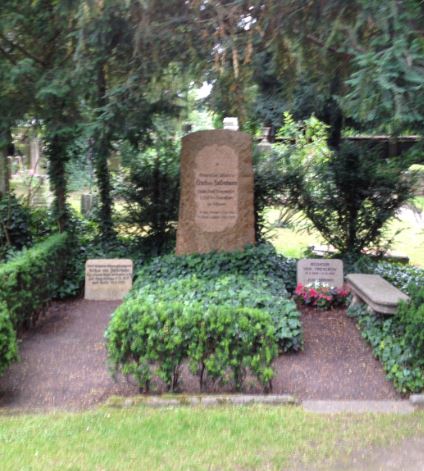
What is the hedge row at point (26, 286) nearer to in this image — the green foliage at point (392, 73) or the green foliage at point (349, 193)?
the green foliage at point (392, 73)

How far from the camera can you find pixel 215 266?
27.7 feet

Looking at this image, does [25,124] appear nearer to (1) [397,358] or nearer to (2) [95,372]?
(2) [95,372]

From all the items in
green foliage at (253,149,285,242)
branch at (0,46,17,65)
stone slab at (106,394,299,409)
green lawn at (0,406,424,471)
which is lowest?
stone slab at (106,394,299,409)

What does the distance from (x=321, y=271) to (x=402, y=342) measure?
3180 mm

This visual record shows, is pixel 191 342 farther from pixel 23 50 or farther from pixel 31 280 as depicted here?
pixel 23 50

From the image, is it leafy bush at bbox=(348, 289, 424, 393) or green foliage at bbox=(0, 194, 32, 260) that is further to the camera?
green foliage at bbox=(0, 194, 32, 260)

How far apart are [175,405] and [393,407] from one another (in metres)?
1.76

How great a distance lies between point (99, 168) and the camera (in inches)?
412

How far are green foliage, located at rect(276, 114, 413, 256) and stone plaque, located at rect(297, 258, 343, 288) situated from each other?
58.7 inches

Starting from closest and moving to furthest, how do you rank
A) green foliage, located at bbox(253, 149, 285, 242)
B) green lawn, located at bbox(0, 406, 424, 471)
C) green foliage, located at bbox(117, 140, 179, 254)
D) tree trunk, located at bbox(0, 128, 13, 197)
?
green lawn, located at bbox(0, 406, 424, 471) → tree trunk, located at bbox(0, 128, 13, 197) → green foliage, located at bbox(253, 149, 285, 242) → green foliage, located at bbox(117, 140, 179, 254)

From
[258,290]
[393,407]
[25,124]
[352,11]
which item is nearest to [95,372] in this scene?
[258,290]

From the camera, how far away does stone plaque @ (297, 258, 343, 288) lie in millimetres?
8758

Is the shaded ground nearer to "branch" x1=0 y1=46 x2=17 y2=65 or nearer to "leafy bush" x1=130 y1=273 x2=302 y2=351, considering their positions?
"leafy bush" x1=130 y1=273 x2=302 y2=351

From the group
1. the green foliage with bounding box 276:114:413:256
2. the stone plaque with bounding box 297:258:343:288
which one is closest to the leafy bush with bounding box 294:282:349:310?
the stone plaque with bounding box 297:258:343:288
